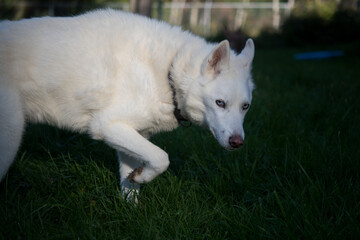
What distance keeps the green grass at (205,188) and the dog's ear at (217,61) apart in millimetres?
903

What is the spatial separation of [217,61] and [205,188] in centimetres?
106

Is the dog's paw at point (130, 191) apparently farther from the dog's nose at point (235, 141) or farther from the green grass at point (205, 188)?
the dog's nose at point (235, 141)

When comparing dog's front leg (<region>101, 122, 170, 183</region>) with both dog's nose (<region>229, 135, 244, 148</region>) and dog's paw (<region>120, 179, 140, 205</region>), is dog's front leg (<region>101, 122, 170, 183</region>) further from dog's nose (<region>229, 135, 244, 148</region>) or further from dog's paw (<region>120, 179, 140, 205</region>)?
dog's nose (<region>229, 135, 244, 148</region>)

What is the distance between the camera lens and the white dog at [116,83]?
7.59ft

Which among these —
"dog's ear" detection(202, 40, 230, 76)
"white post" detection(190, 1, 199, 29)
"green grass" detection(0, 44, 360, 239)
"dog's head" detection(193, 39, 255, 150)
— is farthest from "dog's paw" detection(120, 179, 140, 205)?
"white post" detection(190, 1, 199, 29)

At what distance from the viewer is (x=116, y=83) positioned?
2.40 m

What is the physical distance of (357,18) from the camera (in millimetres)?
16141

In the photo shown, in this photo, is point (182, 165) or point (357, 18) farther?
point (357, 18)

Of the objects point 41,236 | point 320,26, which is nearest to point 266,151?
point 41,236

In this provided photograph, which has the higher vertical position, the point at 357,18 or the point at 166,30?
the point at 166,30

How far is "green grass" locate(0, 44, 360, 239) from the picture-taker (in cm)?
216

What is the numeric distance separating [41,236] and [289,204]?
1648 mm

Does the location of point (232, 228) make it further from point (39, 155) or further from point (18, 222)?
point (39, 155)

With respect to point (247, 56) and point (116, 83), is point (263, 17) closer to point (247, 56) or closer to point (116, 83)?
point (247, 56)
